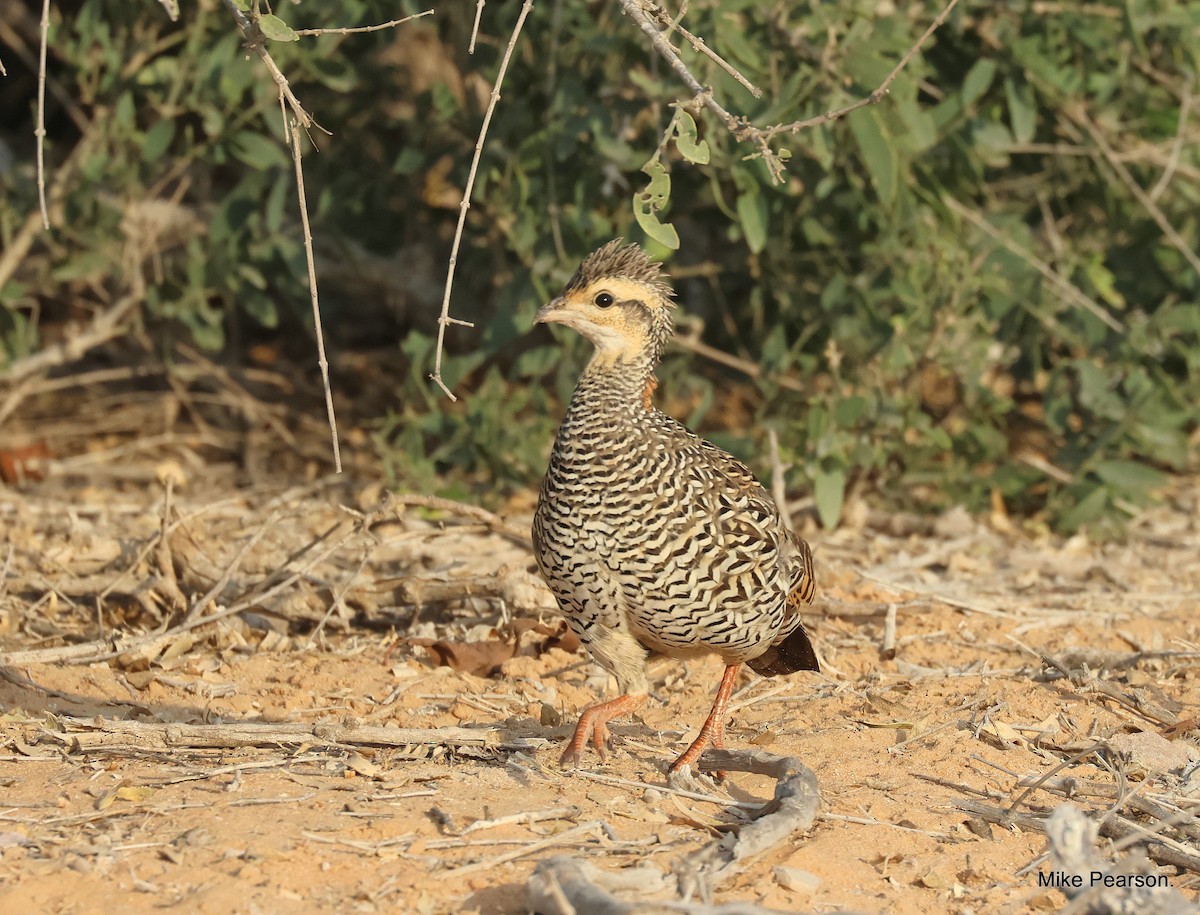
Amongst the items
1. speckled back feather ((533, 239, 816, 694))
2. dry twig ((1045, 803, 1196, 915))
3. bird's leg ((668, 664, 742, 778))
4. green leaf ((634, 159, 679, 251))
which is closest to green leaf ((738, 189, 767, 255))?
speckled back feather ((533, 239, 816, 694))

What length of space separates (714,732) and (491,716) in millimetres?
875

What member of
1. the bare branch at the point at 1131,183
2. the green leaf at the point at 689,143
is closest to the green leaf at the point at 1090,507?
the bare branch at the point at 1131,183

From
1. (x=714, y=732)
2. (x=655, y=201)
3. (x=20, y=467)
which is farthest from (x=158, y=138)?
(x=714, y=732)

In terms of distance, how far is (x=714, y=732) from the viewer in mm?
4566

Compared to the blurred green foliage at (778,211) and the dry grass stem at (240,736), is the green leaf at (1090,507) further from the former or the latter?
the dry grass stem at (240,736)

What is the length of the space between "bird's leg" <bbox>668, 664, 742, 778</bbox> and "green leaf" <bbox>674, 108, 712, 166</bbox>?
1.69 m

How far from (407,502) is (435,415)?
5.86ft

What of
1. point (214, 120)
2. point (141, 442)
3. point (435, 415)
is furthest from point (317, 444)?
point (214, 120)

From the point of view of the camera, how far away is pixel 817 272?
24.0 ft

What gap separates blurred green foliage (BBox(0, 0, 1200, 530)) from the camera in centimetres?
649

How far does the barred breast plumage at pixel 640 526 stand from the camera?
4.30 meters

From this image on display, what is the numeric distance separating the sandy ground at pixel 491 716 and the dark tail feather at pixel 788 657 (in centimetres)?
17

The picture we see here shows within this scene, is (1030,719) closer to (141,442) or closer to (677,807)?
(677,807)

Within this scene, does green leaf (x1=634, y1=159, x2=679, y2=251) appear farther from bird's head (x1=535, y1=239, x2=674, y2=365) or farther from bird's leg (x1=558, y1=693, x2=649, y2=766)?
bird's leg (x1=558, y1=693, x2=649, y2=766)
